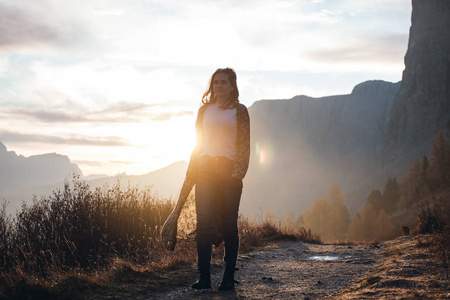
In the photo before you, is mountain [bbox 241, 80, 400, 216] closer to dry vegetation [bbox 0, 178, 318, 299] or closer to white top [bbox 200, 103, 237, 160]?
dry vegetation [bbox 0, 178, 318, 299]

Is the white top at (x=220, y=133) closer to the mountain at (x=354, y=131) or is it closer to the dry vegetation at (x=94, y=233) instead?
the dry vegetation at (x=94, y=233)

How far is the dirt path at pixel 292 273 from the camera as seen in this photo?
418cm

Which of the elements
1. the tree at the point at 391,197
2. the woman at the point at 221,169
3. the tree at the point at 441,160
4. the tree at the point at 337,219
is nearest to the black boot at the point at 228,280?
the woman at the point at 221,169

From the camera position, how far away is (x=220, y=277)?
199 inches

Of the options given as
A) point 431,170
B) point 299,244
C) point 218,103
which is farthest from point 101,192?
point 431,170

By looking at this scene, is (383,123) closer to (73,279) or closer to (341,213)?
(341,213)

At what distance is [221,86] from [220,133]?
54 cm

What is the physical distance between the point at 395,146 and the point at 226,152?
144 meters

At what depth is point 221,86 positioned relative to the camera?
454 centimetres

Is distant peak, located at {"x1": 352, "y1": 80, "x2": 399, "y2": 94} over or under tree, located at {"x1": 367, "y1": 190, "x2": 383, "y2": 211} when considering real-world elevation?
over

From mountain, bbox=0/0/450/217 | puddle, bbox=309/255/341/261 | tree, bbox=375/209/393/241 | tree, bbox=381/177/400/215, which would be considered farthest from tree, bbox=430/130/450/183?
puddle, bbox=309/255/341/261

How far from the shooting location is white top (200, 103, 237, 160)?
4.39m

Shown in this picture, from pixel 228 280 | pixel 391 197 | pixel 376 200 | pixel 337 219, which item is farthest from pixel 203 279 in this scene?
pixel 376 200

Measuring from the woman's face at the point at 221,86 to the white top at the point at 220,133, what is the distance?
0.19 m
